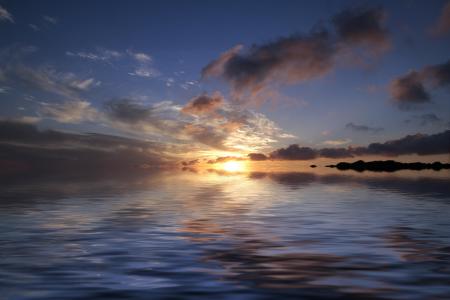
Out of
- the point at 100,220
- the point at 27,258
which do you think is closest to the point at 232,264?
the point at 27,258

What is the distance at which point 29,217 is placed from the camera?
31641 millimetres

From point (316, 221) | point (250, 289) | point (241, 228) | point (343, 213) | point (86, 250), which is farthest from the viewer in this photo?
point (343, 213)

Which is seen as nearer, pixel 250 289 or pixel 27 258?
pixel 250 289

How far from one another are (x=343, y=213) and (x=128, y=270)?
23.7 metres

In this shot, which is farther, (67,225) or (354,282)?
(67,225)

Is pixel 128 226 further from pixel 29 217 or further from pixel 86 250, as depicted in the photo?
pixel 29 217

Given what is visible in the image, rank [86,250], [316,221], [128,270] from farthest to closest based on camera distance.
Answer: [316,221], [86,250], [128,270]

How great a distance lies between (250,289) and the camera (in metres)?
13.0

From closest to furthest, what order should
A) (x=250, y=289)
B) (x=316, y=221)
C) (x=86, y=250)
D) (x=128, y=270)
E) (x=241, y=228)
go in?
(x=250, y=289) → (x=128, y=270) → (x=86, y=250) → (x=241, y=228) → (x=316, y=221)

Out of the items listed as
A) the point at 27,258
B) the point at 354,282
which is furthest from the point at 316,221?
the point at 27,258

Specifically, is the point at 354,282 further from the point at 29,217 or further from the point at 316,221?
the point at 29,217

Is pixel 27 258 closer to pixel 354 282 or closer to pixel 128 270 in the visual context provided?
pixel 128 270

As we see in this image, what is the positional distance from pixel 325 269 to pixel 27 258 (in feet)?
42.2

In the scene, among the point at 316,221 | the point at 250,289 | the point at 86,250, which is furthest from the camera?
the point at 316,221
